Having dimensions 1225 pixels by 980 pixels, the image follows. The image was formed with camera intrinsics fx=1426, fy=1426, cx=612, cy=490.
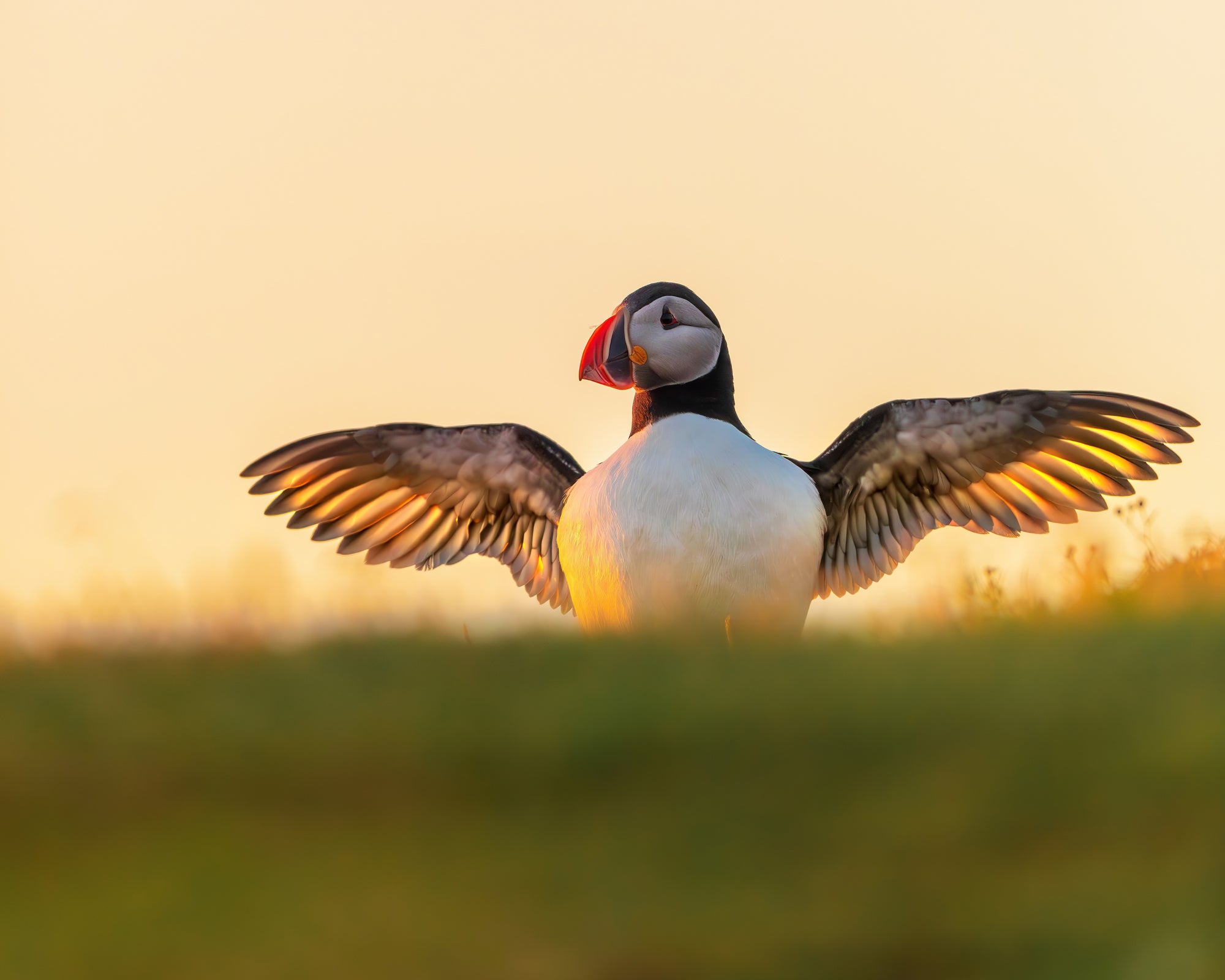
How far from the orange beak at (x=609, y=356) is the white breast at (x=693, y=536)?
2.76 ft

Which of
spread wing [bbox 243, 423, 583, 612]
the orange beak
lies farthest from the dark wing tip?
the orange beak

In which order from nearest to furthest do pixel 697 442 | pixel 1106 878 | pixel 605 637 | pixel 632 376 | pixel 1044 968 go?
1. pixel 1044 968
2. pixel 1106 878
3. pixel 605 637
4. pixel 697 442
5. pixel 632 376

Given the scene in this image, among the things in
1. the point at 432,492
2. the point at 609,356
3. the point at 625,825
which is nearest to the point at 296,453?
the point at 432,492

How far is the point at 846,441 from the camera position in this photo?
9680 mm

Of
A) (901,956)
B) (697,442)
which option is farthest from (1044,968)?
(697,442)

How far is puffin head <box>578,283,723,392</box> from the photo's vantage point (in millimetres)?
9250

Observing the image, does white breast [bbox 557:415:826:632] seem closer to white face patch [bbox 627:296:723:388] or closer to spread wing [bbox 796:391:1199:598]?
white face patch [bbox 627:296:723:388]

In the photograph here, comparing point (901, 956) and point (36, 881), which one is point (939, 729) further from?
Result: point (36, 881)

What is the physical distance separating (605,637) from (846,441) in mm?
4690

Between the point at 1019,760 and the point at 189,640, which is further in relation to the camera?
the point at 189,640

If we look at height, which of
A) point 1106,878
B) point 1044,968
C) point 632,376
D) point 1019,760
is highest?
point 632,376

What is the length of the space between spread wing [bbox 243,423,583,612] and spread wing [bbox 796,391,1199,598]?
1956 mm

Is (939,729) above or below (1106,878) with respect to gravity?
above

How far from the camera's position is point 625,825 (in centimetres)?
393
